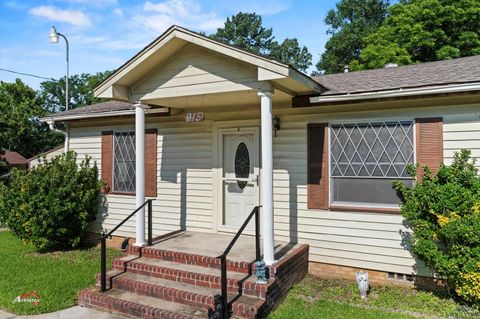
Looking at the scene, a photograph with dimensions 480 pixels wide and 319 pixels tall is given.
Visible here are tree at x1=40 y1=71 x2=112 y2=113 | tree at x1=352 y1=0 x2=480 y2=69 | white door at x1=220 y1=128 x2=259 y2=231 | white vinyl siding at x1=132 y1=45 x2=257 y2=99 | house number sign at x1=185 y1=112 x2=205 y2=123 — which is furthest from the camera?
tree at x1=40 y1=71 x2=112 y2=113

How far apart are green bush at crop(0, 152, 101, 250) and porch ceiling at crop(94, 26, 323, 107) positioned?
2390mm

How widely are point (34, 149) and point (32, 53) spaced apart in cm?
1925

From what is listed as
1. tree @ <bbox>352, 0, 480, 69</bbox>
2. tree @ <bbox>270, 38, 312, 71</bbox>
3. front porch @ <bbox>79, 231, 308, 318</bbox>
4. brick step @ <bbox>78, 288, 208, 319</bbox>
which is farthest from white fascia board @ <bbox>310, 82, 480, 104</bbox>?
tree @ <bbox>270, 38, 312, 71</bbox>

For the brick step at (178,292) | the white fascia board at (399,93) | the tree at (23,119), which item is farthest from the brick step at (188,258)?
the tree at (23,119)

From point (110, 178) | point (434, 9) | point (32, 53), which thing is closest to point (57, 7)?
point (32, 53)

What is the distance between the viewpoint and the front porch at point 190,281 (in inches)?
180

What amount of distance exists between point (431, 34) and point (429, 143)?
58.9 feet

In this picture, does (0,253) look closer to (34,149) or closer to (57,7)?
(57,7)

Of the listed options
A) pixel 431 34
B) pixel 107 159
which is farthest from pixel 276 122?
pixel 431 34

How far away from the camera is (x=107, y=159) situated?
8164 millimetres

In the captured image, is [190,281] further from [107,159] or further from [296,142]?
[107,159]

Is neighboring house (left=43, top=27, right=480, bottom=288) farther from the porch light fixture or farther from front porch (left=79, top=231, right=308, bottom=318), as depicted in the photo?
front porch (left=79, top=231, right=308, bottom=318)

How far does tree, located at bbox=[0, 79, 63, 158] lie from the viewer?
32.3 metres

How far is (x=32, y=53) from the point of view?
19.6m
